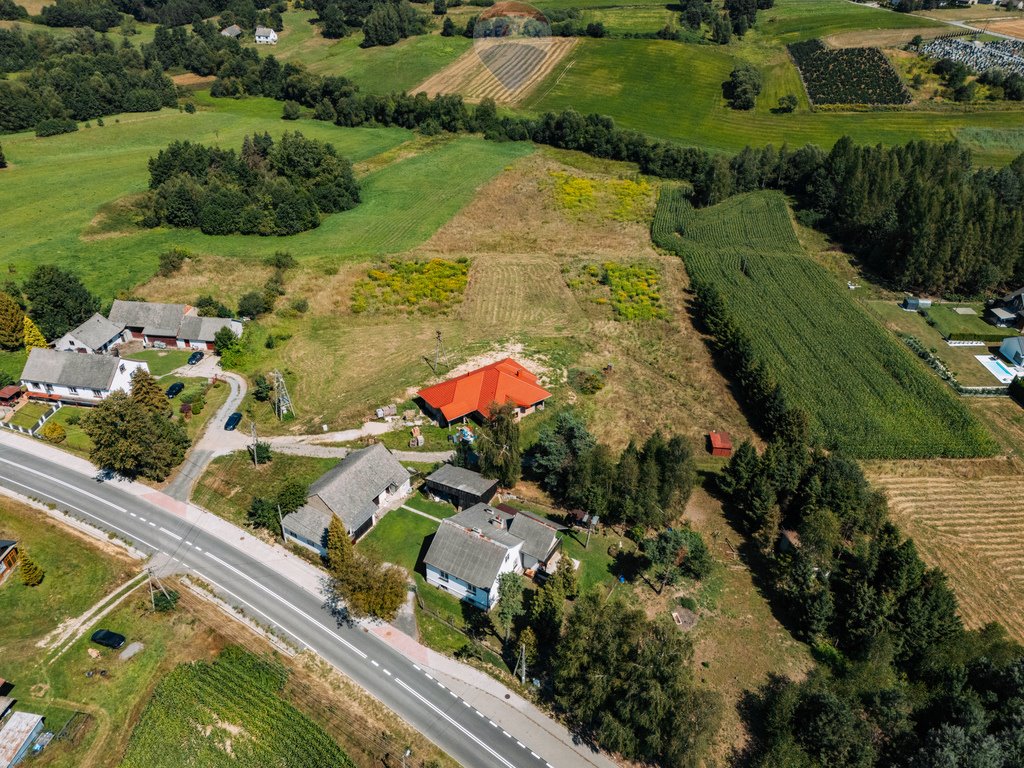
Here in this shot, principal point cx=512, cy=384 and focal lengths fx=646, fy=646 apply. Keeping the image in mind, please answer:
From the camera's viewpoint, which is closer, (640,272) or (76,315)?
(76,315)

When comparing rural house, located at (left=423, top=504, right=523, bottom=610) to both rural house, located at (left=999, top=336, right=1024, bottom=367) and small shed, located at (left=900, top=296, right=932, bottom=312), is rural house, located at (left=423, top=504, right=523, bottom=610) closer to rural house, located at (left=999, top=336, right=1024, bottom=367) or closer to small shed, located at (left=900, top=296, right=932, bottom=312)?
rural house, located at (left=999, top=336, right=1024, bottom=367)

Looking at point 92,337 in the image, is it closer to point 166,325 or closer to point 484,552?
point 166,325

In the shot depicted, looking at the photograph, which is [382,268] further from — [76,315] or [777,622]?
[777,622]

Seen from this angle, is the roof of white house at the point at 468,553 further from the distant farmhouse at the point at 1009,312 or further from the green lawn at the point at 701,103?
the green lawn at the point at 701,103

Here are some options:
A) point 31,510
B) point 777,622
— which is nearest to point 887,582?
point 777,622

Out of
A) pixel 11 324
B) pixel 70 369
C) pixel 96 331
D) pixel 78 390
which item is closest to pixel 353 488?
pixel 78 390

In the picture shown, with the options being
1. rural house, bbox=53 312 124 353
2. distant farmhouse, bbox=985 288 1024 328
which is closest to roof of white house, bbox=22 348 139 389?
rural house, bbox=53 312 124 353

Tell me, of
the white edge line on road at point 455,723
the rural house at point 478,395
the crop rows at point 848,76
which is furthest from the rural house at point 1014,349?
the crop rows at point 848,76
